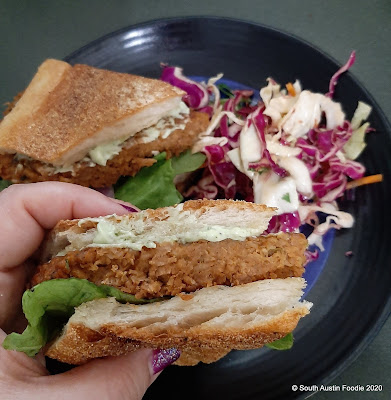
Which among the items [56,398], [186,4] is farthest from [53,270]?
[186,4]

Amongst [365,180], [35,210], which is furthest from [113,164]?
[365,180]

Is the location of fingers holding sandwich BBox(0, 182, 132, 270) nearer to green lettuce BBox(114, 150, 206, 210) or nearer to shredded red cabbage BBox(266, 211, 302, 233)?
green lettuce BBox(114, 150, 206, 210)

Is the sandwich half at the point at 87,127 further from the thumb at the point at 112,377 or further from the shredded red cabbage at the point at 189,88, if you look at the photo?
the thumb at the point at 112,377

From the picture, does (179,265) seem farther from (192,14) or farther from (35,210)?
(192,14)

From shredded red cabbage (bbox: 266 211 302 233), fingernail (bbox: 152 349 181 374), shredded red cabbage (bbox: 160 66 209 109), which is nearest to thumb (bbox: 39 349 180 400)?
fingernail (bbox: 152 349 181 374)

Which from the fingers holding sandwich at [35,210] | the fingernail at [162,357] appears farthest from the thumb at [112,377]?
the fingers holding sandwich at [35,210]
